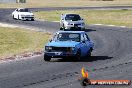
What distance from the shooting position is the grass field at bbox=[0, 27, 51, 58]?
27.6m

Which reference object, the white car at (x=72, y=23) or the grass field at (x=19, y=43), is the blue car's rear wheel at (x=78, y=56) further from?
the white car at (x=72, y=23)

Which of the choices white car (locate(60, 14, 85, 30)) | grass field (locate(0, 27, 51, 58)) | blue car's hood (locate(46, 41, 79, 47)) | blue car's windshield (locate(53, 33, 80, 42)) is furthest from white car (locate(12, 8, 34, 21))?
blue car's hood (locate(46, 41, 79, 47))

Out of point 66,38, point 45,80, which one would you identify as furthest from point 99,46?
point 45,80

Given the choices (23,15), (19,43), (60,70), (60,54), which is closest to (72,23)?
(19,43)

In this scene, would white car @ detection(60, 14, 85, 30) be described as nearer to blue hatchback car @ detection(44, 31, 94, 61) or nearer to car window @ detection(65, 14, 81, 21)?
car window @ detection(65, 14, 81, 21)

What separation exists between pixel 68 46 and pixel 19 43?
1109 cm

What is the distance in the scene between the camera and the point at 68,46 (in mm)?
22141

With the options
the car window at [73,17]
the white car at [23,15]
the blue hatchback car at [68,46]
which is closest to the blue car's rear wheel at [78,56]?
the blue hatchback car at [68,46]

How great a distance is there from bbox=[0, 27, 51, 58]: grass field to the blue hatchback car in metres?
3.62

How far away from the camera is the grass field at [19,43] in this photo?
2758 cm

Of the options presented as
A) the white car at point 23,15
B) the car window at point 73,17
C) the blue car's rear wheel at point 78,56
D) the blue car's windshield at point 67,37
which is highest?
the blue car's windshield at point 67,37

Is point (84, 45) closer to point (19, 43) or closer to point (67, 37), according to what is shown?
point (67, 37)

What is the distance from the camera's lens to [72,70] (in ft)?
62.3

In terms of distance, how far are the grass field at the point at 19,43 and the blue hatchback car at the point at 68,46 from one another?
362 cm
